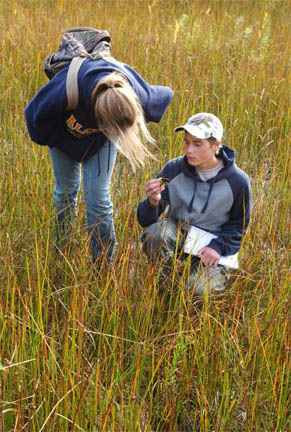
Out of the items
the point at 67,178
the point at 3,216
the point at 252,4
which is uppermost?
the point at 252,4

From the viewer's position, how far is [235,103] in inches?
152

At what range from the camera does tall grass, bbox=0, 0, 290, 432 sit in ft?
5.10

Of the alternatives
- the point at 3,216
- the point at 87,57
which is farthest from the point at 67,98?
the point at 3,216

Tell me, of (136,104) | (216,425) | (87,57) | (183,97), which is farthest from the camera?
(183,97)

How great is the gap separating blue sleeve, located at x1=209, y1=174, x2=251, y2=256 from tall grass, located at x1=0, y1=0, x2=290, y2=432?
0.42 ft

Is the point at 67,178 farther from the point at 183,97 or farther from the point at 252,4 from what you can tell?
the point at 252,4

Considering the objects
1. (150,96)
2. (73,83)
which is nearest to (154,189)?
(150,96)

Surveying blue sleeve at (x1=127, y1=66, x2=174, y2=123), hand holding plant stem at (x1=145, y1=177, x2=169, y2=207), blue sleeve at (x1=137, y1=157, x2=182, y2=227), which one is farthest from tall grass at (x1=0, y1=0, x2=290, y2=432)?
blue sleeve at (x1=127, y1=66, x2=174, y2=123)

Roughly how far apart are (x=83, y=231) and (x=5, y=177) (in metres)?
0.56

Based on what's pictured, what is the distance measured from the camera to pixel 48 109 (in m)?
2.05

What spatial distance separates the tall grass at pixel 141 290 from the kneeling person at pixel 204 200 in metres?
0.10

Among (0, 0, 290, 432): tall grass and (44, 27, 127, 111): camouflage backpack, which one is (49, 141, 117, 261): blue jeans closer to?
(0, 0, 290, 432): tall grass

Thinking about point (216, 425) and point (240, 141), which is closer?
point (216, 425)

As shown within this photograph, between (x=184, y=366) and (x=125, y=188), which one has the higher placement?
(x=125, y=188)
